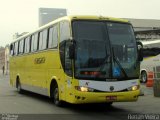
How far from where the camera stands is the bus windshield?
13273mm

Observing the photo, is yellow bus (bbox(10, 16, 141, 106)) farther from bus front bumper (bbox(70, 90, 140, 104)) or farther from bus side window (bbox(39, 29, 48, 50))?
bus side window (bbox(39, 29, 48, 50))

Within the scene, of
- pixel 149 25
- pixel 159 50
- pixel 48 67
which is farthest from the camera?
pixel 149 25

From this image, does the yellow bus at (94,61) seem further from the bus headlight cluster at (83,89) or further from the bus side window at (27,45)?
the bus side window at (27,45)

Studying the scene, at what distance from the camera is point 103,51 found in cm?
1349

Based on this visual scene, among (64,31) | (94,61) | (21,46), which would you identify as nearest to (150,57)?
(21,46)

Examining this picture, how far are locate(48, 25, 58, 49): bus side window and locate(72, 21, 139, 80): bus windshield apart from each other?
177 centimetres

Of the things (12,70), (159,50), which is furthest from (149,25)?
(12,70)

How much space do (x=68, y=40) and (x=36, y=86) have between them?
5.51 meters

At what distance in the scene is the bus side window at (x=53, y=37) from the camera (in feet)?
50.7

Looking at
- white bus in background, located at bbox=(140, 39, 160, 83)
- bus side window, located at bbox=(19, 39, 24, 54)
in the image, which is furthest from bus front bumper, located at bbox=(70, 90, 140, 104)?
white bus in background, located at bbox=(140, 39, 160, 83)

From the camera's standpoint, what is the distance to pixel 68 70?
13.8 metres

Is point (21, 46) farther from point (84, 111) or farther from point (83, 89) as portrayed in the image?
point (83, 89)

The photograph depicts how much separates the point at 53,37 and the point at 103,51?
3.00 m

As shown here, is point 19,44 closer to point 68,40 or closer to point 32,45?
point 32,45
